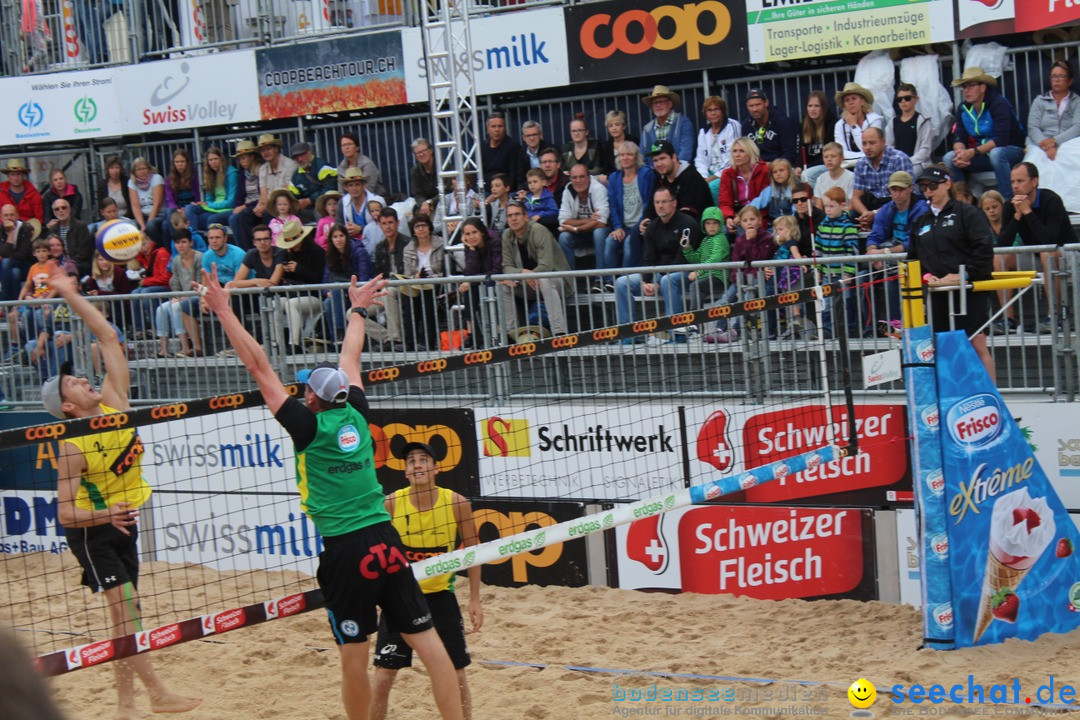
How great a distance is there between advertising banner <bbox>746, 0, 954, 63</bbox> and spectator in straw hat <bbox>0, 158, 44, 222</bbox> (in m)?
8.28

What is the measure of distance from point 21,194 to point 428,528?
32.7 feet

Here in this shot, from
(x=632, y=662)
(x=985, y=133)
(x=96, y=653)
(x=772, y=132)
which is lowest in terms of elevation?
(x=632, y=662)

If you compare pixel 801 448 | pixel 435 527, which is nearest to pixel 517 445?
pixel 801 448

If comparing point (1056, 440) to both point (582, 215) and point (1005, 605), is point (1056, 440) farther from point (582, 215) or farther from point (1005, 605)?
point (582, 215)

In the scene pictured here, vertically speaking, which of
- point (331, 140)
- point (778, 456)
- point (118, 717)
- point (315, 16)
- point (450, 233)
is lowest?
point (118, 717)

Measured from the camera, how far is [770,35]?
11.2 m

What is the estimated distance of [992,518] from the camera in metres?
7.14

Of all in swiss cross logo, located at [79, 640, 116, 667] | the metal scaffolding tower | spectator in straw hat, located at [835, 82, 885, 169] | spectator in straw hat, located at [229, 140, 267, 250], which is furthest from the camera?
spectator in straw hat, located at [229, 140, 267, 250]

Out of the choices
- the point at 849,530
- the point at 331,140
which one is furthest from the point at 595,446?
the point at 331,140

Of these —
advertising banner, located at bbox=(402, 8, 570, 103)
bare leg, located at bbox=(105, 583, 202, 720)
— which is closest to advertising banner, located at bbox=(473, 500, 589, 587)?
bare leg, located at bbox=(105, 583, 202, 720)

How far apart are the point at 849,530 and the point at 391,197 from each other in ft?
20.5

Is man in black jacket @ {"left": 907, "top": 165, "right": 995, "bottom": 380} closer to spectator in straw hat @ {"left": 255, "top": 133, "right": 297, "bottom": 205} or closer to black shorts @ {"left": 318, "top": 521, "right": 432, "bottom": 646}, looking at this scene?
black shorts @ {"left": 318, "top": 521, "right": 432, "bottom": 646}

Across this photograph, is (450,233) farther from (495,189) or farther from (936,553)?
(936,553)

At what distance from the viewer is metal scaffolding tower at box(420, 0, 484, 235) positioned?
11.3 m
